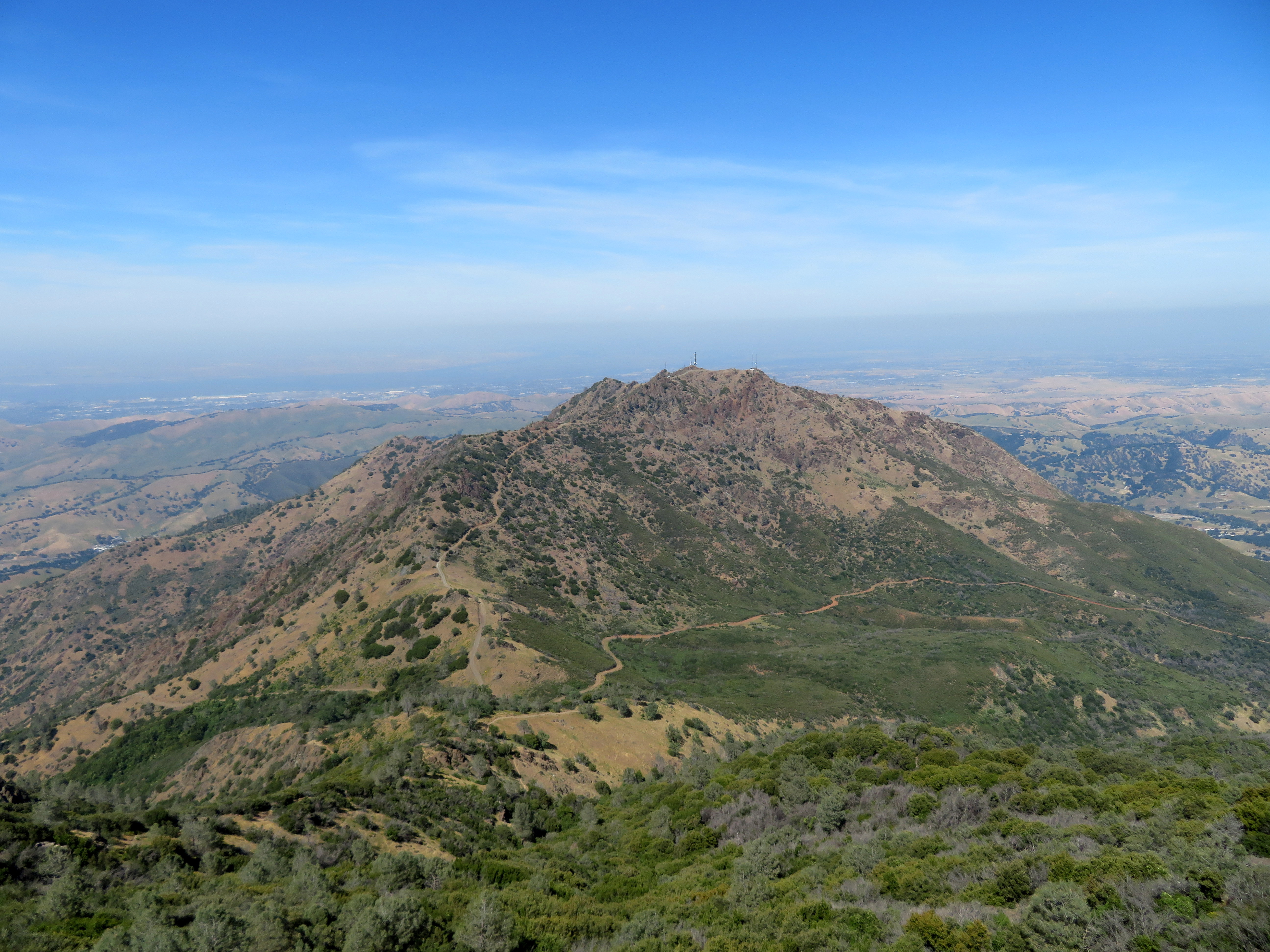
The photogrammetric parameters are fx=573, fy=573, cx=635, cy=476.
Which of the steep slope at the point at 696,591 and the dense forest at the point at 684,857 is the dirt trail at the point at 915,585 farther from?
the dense forest at the point at 684,857

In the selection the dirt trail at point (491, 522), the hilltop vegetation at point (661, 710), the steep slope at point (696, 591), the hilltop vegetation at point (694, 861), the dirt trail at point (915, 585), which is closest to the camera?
the hilltop vegetation at point (694, 861)

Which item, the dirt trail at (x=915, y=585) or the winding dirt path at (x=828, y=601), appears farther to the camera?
the dirt trail at (x=915, y=585)

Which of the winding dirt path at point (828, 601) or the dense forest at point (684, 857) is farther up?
the dense forest at point (684, 857)

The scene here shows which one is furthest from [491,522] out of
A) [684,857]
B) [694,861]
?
[694,861]

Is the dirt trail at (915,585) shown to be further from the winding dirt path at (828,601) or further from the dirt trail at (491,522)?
the dirt trail at (491,522)

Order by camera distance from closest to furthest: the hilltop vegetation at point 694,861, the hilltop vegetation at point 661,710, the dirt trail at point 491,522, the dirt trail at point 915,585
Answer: the hilltop vegetation at point 694,861, the hilltop vegetation at point 661,710, the dirt trail at point 491,522, the dirt trail at point 915,585

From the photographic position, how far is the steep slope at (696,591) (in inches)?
3196

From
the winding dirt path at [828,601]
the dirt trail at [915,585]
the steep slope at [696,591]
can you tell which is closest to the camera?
the steep slope at [696,591]

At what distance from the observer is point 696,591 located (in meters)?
122

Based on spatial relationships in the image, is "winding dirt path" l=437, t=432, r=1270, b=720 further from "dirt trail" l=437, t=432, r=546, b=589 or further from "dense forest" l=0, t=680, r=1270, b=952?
"dense forest" l=0, t=680, r=1270, b=952

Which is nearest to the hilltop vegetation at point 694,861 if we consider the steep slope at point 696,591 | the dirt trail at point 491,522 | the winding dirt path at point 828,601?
the steep slope at point 696,591

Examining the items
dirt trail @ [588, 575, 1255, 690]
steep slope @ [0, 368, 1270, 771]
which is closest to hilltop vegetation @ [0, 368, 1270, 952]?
steep slope @ [0, 368, 1270, 771]

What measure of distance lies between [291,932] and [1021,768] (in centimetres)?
4308

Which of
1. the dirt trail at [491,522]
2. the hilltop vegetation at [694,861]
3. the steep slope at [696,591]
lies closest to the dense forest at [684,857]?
the hilltop vegetation at [694,861]
